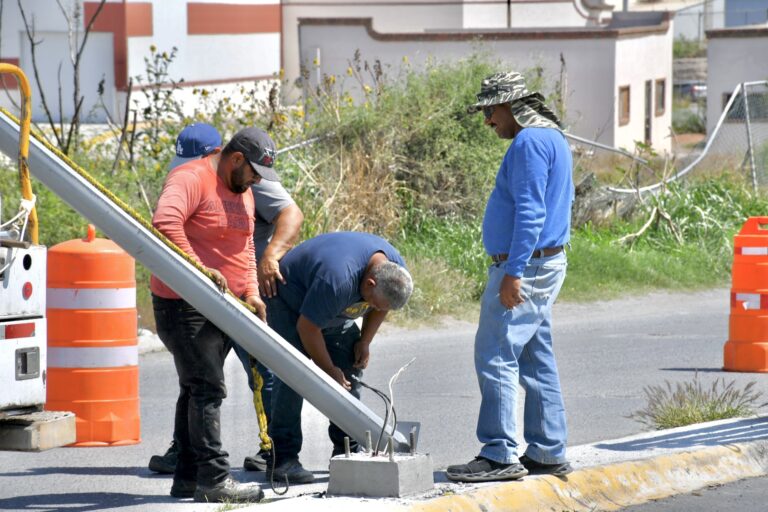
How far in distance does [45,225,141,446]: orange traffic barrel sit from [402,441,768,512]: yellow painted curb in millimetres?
2622

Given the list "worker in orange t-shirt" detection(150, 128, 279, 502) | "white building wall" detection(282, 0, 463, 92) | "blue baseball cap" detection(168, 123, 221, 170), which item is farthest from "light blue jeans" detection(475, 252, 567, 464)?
"white building wall" detection(282, 0, 463, 92)

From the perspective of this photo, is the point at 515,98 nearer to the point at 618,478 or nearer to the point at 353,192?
the point at 618,478

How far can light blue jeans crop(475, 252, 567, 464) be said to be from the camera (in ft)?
22.4

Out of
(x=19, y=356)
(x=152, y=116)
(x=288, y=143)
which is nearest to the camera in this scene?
(x=19, y=356)

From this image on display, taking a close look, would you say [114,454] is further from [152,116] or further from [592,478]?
[152,116]

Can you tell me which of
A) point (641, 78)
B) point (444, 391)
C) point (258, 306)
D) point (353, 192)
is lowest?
point (444, 391)

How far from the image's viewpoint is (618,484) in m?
7.19

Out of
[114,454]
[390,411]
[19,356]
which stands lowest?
[114,454]

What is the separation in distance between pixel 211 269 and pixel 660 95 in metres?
30.3

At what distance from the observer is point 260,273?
741 cm

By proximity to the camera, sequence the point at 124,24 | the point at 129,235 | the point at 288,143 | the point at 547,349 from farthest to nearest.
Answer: the point at 124,24, the point at 288,143, the point at 547,349, the point at 129,235

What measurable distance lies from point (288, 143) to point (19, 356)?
31.7ft

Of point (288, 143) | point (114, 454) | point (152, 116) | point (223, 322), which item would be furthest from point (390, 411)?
point (152, 116)

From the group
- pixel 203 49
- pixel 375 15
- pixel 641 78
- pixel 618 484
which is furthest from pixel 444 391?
pixel 375 15
